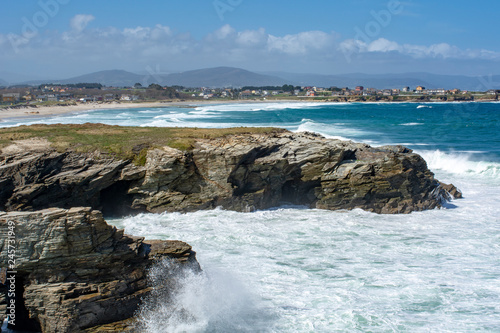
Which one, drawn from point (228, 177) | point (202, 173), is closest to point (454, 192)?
point (228, 177)

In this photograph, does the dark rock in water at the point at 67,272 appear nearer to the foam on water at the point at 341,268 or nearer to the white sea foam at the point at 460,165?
the foam on water at the point at 341,268

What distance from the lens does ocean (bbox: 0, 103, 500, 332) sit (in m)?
10.9

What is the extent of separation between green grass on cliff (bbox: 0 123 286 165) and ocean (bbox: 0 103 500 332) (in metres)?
3.77

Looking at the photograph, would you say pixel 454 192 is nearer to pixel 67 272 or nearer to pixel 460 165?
pixel 460 165

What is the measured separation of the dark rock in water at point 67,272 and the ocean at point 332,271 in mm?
1014

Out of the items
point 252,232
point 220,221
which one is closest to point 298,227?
point 252,232

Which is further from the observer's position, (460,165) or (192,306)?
(460,165)

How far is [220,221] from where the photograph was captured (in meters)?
19.0

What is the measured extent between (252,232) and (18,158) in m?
11.4

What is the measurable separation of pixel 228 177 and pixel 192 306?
32.8ft

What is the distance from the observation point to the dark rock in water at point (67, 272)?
9.68 metres

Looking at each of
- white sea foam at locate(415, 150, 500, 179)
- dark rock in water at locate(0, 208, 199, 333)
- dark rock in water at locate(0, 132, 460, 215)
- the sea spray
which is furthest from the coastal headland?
the sea spray

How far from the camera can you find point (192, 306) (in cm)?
1115

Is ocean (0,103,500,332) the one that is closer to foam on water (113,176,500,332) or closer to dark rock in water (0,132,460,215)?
foam on water (113,176,500,332)
